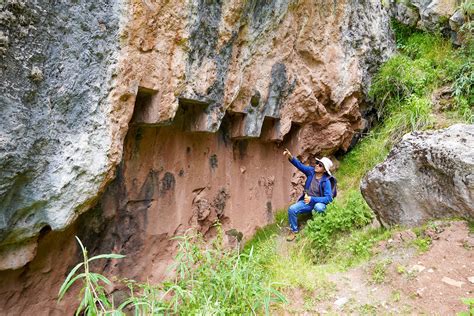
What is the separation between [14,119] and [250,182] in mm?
3755

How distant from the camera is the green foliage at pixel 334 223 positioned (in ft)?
16.7

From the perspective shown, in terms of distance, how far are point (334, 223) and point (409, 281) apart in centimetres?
151

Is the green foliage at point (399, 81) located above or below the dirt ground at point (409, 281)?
above

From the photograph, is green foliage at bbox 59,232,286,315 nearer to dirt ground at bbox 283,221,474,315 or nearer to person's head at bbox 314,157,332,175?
dirt ground at bbox 283,221,474,315

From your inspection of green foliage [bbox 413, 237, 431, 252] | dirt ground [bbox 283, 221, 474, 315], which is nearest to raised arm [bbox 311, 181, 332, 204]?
Answer: dirt ground [bbox 283, 221, 474, 315]

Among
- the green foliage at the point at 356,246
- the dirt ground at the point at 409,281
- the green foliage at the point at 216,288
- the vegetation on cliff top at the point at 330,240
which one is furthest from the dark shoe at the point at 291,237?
the green foliage at the point at 216,288

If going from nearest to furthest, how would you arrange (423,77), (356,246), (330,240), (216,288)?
1. (216,288)
2. (356,246)
3. (330,240)
4. (423,77)

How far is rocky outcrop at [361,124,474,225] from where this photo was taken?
13.0 feet

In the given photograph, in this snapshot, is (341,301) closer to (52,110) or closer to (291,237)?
(291,237)

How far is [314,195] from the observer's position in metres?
6.11

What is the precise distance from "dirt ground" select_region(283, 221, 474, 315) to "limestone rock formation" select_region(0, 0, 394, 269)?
1966 millimetres

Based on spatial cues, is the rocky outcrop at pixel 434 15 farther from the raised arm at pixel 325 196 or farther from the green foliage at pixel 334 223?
the green foliage at pixel 334 223

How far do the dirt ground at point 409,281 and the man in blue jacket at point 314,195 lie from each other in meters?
1.58

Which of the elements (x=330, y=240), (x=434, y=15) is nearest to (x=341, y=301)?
(x=330, y=240)
